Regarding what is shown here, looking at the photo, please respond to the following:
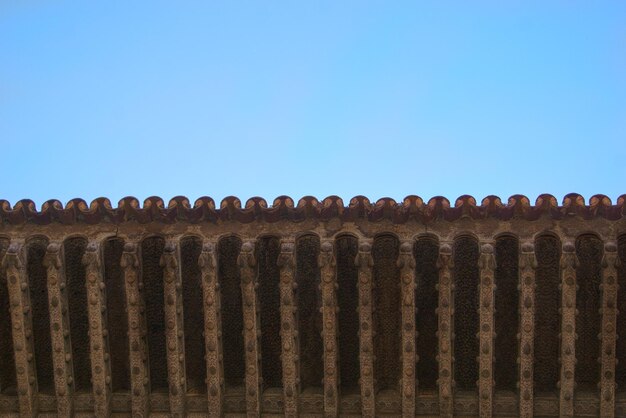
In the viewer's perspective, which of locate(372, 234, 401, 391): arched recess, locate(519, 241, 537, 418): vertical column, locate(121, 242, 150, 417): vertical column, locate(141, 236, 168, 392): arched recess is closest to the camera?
locate(519, 241, 537, 418): vertical column

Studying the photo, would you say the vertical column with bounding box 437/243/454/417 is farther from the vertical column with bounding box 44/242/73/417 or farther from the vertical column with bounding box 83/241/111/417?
the vertical column with bounding box 44/242/73/417

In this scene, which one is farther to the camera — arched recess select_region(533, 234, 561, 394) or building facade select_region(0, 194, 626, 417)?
arched recess select_region(533, 234, 561, 394)

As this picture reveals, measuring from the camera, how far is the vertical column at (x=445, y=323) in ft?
47.3

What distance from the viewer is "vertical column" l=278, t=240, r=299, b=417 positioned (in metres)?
14.6

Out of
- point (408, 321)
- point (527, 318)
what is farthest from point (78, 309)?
point (527, 318)

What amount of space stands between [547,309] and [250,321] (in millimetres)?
3976

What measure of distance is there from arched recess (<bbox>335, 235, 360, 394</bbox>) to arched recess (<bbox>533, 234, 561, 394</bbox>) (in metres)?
2.43

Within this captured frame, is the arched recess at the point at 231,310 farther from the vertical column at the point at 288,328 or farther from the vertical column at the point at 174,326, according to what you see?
the vertical column at the point at 288,328

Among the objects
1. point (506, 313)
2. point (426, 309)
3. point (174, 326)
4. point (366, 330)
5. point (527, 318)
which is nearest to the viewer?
point (527, 318)

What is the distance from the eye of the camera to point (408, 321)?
1452 centimetres

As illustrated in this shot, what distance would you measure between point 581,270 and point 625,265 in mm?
568

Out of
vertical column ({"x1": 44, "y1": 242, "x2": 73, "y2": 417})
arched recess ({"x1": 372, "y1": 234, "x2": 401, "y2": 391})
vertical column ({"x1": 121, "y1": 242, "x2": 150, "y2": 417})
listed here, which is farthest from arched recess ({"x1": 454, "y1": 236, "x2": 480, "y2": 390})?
vertical column ({"x1": 44, "y1": 242, "x2": 73, "y2": 417})

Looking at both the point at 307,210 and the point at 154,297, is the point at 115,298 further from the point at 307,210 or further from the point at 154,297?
the point at 307,210

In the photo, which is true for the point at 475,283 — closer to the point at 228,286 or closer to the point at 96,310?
the point at 228,286
